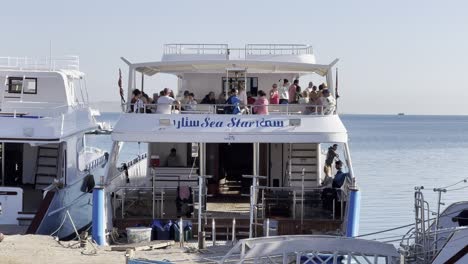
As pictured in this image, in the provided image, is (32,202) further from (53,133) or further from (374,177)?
(374,177)

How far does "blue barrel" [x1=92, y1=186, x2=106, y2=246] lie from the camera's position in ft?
56.9

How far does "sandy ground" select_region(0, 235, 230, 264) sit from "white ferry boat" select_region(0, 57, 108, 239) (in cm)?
317

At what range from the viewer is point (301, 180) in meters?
20.4

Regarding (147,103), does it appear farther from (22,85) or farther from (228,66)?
(22,85)

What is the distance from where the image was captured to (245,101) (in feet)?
65.9

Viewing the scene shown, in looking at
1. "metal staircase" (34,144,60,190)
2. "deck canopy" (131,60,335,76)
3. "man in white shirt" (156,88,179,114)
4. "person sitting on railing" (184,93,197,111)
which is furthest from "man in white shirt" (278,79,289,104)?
"metal staircase" (34,144,60,190)

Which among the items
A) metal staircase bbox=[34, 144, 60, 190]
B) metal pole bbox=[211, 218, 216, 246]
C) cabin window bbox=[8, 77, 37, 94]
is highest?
cabin window bbox=[8, 77, 37, 94]

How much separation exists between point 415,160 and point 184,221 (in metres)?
56.2

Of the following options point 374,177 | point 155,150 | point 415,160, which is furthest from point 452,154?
point 155,150

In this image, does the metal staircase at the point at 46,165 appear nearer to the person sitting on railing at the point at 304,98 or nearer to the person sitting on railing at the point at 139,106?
the person sitting on railing at the point at 139,106

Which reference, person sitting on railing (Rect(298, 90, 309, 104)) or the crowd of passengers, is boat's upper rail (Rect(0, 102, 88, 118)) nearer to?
the crowd of passengers

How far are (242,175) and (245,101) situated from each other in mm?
1905

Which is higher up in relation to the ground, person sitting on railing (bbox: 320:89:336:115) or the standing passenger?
person sitting on railing (bbox: 320:89:336:115)

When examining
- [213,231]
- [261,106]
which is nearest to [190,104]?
[261,106]
